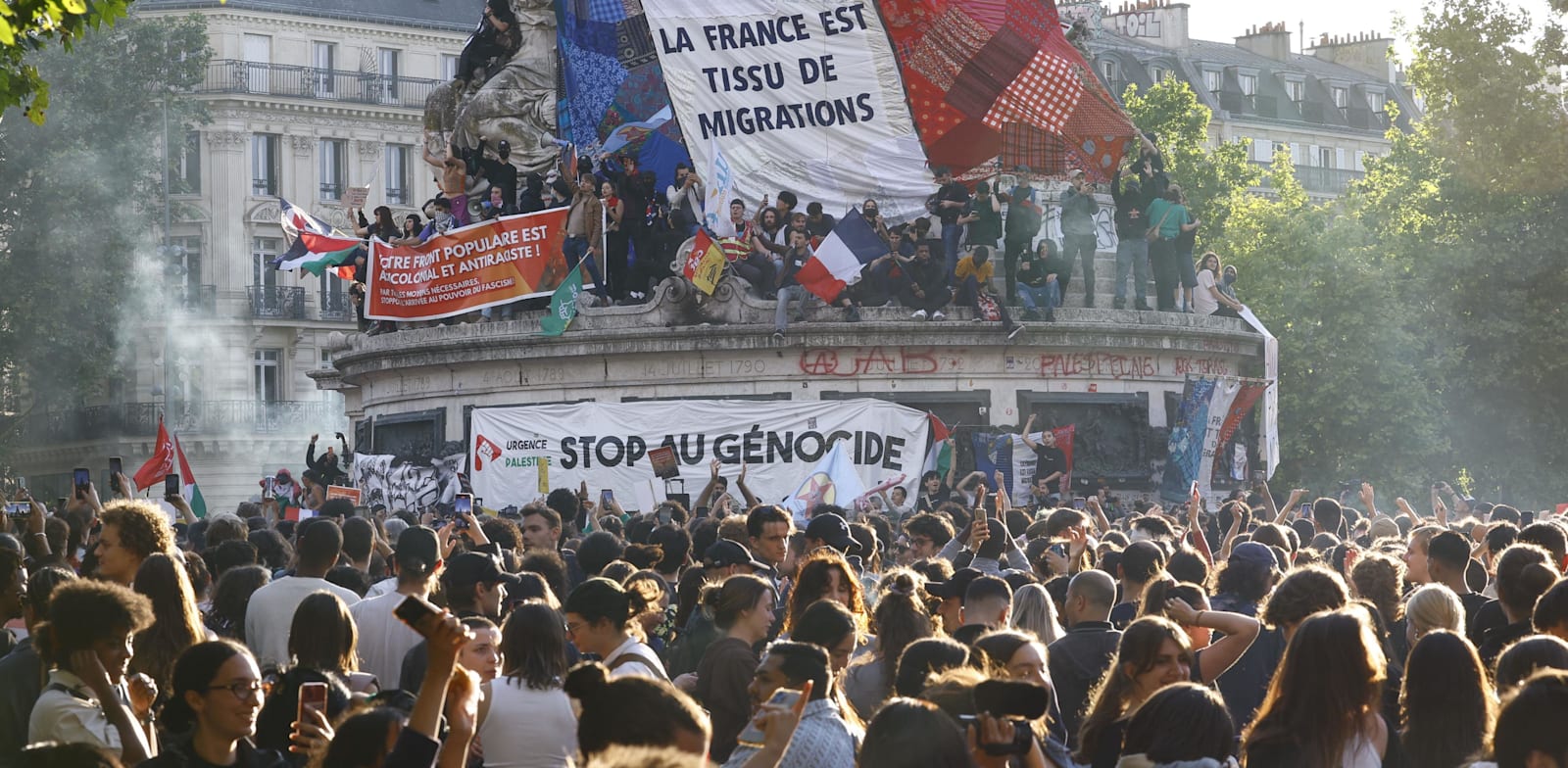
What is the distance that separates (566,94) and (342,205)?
32.7 meters

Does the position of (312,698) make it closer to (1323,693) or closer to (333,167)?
(1323,693)

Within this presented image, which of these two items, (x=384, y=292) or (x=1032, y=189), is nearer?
(x=1032, y=189)

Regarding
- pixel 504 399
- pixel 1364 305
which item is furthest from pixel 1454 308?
pixel 504 399

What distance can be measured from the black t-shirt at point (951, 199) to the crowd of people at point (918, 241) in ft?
0.06

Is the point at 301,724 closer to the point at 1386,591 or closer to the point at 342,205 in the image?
the point at 1386,591

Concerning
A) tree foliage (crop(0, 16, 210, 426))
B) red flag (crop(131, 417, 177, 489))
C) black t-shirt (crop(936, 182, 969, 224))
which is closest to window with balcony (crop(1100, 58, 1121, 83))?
tree foliage (crop(0, 16, 210, 426))

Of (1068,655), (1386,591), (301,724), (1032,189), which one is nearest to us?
(301,724)

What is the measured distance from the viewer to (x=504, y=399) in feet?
100

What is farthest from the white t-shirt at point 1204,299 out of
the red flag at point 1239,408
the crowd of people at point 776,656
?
the crowd of people at point 776,656

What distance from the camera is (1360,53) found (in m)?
85.3

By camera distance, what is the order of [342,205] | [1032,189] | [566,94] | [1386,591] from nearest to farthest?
[1386,591], [1032,189], [566,94], [342,205]

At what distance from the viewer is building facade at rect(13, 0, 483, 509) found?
62.6 meters

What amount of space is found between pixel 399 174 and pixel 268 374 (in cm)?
718

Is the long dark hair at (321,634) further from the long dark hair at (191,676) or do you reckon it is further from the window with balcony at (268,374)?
the window with balcony at (268,374)
